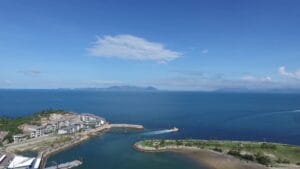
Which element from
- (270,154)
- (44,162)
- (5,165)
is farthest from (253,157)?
(5,165)

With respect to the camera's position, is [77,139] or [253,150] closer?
[253,150]

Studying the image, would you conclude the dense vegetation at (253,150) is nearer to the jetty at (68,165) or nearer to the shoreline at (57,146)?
the jetty at (68,165)

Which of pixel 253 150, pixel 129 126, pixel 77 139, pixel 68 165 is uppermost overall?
pixel 129 126

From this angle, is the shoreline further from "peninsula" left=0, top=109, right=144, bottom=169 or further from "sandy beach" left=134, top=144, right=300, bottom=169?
"sandy beach" left=134, top=144, right=300, bottom=169

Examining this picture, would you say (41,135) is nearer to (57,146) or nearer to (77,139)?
(77,139)

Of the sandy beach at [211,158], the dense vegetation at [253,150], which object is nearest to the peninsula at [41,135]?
the sandy beach at [211,158]

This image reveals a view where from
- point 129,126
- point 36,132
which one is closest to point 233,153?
point 129,126
